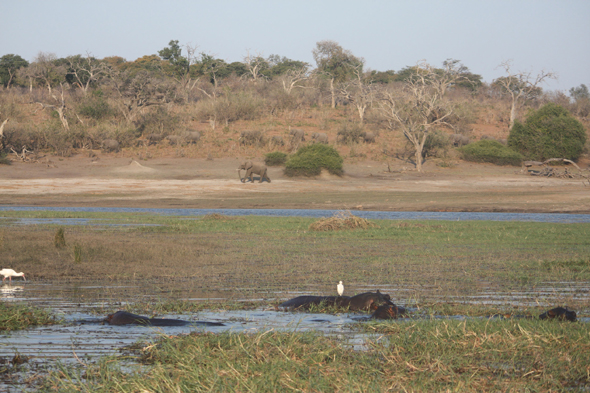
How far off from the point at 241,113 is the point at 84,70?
17.5 m

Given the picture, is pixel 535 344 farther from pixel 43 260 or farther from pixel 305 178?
pixel 305 178

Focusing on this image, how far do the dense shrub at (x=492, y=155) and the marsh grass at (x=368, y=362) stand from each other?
119ft

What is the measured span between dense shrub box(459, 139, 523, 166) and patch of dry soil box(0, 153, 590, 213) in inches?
47.5

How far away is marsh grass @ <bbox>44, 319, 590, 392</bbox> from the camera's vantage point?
161 inches

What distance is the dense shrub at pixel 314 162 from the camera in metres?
34.3

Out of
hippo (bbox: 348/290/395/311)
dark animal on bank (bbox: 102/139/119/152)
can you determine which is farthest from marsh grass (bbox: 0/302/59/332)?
dark animal on bank (bbox: 102/139/119/152)

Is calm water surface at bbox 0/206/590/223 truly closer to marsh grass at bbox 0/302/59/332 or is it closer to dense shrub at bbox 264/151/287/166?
dense shrub at bbox 264/151/287/166

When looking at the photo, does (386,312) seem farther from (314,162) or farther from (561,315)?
(314,162)

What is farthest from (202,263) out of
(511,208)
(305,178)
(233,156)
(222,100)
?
(222,100)

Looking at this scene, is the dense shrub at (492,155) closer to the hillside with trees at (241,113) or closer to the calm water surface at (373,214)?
the hillside with trees at (241,113)

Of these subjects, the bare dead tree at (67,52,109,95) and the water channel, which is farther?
the bare dead tree at (67,52,109,95)

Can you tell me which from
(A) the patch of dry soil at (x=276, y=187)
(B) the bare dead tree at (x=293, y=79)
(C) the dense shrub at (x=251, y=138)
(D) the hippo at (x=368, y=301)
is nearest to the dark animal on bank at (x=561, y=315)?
(D) the hippo at (x=368, y=301)

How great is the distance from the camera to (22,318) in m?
6.20

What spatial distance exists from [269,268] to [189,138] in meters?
32.1
